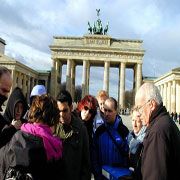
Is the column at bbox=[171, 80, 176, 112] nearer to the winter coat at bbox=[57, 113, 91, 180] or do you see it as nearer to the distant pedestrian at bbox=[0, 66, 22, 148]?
the winter coat at bbox=[57, 113, 91, 180]

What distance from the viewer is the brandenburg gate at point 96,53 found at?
7338 centimetres

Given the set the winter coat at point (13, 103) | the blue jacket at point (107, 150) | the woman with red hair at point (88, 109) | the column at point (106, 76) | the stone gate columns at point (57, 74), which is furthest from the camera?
the stone gate columns at point (57, 74)

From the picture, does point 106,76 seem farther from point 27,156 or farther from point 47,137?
point 27,156

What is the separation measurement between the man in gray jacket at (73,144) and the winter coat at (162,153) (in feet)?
4.40

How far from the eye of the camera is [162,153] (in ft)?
12.4

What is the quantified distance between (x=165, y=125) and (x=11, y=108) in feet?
8.57

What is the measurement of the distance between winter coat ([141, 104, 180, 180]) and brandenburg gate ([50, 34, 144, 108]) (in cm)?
6936

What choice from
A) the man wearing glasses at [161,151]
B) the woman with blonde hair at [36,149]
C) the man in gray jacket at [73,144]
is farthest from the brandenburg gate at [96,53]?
the man wearing glasses at [161,151]

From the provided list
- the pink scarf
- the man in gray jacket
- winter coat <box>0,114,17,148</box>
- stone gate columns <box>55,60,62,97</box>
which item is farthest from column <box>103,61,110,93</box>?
the pink scarf

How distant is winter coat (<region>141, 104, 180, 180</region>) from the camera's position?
3.78m

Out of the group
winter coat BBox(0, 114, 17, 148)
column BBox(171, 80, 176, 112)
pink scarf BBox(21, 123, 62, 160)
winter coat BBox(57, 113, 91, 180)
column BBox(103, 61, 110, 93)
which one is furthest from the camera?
column BBox(103, 61, 110, 93)

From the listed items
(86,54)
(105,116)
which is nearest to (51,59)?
(86,54)

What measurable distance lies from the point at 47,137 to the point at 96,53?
2756 inches

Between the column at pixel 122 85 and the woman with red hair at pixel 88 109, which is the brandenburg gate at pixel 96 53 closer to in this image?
the column at pixel 122 85
